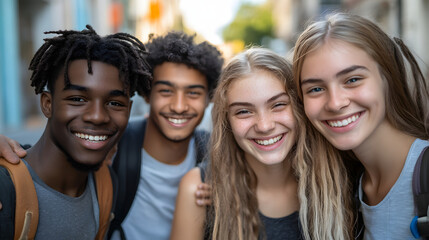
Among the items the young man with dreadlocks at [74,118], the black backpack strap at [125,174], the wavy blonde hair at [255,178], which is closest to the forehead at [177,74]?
the wavy blonde hair at [255,178]

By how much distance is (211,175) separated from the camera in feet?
9.27

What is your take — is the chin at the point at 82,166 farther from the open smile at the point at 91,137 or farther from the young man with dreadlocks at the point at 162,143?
the young man with dreadlocks at the point at 162,143

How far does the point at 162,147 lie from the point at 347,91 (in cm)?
175

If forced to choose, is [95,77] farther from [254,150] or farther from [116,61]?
[254,150]

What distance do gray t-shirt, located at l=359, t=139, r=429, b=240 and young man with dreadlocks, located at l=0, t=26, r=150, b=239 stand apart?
1.70m

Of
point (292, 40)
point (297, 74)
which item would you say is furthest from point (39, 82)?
point (292, 40)

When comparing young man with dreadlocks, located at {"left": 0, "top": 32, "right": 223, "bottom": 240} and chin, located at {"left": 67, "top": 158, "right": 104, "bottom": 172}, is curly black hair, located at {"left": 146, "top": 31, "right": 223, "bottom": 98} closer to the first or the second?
young man with dreadlocks, located at {"left": 0, "top": 32, "right": 223, "bottom": 240}

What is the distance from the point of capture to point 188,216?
108 inches

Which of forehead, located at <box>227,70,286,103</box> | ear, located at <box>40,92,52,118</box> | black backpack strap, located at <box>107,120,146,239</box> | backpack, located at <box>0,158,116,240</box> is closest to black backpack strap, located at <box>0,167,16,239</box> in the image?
backpack, located at <box>0,158,116,240</box>

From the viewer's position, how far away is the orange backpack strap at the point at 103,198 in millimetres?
2477

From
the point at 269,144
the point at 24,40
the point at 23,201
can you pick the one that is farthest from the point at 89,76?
the point at 24,40

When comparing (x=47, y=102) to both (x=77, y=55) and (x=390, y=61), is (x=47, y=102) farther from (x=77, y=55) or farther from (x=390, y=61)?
(x=390, y=61)

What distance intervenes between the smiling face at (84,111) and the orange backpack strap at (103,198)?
26 cm

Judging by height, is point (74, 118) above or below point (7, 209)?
above
